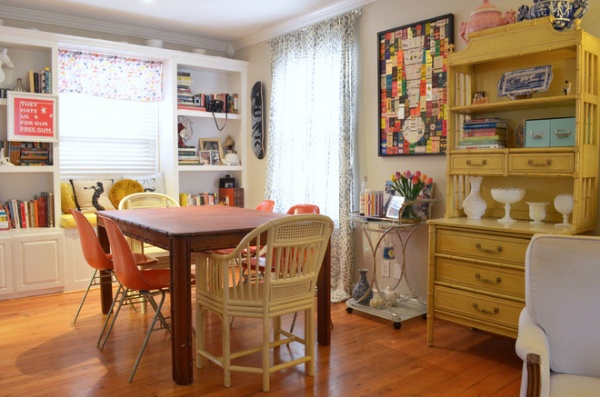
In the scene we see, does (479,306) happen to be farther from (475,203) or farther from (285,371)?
(285,371)

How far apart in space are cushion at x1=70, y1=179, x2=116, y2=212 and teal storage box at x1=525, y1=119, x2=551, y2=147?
3808 mm

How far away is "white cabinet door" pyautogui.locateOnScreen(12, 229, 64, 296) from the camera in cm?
434

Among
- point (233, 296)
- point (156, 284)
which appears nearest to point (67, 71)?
point (156, 284)

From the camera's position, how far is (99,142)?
209 inches

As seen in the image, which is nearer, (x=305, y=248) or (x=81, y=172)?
(x=305, y=248)

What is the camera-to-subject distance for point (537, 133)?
9.68ft

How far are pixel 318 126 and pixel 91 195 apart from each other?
229 cm

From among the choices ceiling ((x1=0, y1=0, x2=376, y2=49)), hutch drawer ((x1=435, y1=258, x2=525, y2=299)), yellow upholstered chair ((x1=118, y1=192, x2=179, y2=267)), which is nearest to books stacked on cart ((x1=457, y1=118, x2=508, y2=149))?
hutch drawer ((x1=435, y1=258, x2=525, y2=299))

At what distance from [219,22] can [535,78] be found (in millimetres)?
3240

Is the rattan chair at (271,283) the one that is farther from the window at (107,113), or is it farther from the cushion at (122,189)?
the window at (107,113)

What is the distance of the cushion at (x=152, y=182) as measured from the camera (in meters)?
5.37

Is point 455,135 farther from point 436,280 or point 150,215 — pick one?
point 150,215

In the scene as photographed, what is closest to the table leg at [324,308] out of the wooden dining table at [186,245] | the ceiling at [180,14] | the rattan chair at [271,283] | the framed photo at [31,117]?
the wooden dining table at [186,245]

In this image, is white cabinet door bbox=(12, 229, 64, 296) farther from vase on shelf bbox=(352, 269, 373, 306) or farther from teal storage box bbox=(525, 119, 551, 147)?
teal storage box bbox=(525, 119, 551, 147)
